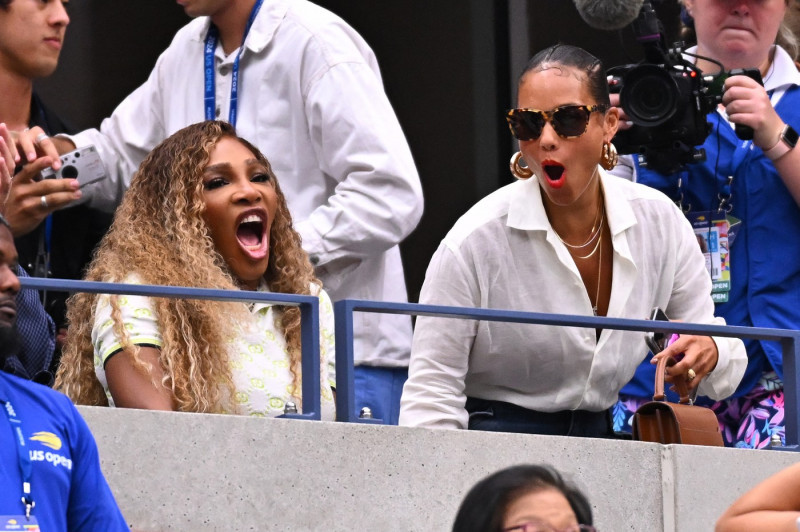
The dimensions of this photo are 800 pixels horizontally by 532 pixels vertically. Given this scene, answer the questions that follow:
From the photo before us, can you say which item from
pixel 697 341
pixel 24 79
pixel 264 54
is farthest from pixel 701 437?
pixel 24 79

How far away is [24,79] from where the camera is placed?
6.14 metres

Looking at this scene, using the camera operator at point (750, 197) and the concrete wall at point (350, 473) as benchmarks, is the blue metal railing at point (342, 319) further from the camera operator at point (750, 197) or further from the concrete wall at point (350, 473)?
the camera operator at point (750, 197)

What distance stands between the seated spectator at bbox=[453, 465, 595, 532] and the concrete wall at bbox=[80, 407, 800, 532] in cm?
99

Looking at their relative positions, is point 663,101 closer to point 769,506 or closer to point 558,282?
point 558,282

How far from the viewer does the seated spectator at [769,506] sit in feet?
13.0

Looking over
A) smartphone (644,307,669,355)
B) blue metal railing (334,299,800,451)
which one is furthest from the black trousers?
blue metal railing (334,299,800,451)

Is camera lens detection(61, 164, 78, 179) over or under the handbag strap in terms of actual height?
over

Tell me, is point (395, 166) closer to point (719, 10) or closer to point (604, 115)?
point (604, 115)

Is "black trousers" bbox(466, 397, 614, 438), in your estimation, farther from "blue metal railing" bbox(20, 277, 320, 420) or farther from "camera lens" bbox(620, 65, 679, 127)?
"camera lens" bbox(620, 65, 679, 127)

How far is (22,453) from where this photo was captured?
13.3 ft

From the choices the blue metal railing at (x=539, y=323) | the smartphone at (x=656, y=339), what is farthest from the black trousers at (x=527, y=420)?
Result: the blue metal railing at (x=539, y=323)

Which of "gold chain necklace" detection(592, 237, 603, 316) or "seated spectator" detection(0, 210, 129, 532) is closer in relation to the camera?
"seated spectator" detection(0, 210, 129, 532)

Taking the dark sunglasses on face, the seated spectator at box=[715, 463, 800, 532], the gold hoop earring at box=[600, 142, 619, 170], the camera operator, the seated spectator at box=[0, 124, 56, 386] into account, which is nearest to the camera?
the seated spectator at box=[715, 463, 800, 532]

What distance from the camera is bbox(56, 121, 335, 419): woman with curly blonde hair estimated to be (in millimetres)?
5125
